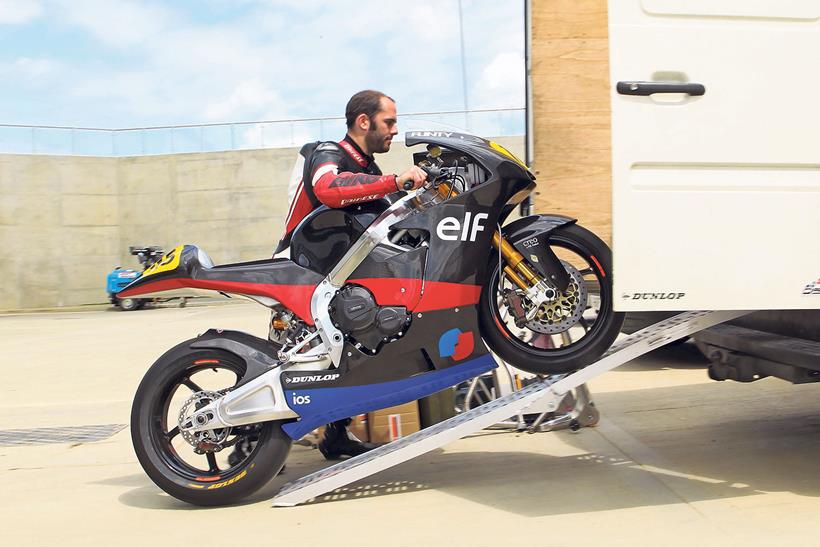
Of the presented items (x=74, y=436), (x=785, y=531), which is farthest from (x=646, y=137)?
(x=74, y=436)

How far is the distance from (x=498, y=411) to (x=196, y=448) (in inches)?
53.0

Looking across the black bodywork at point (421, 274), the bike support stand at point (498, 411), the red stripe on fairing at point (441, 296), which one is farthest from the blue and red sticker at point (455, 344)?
the bike support stand at point (498, 411)

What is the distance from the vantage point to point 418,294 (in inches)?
141

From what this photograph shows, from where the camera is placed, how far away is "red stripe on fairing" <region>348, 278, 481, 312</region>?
11.7ft

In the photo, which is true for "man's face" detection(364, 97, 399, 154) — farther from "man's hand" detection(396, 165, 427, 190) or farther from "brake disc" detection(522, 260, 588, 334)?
"brake disc" detection(522, 260, 588, 334)

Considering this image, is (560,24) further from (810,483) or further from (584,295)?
(810,483)

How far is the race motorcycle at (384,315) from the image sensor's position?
3.58 meters

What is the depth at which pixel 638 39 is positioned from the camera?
3041 mm

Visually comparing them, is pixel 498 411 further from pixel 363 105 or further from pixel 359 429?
pixel 363 105

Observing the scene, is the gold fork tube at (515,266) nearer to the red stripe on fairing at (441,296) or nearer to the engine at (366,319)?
the red stripe on fairing at (441,296)

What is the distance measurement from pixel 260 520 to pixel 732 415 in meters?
2.96

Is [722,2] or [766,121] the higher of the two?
[722,2]

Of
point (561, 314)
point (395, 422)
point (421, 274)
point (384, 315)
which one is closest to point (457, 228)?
point (421, 274)

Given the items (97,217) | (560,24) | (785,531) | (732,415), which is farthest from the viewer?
(97,217)
